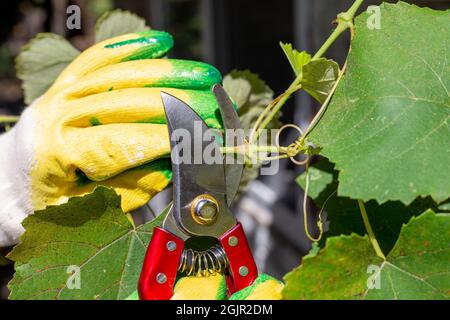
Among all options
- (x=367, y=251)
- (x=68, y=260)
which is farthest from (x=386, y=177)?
(x=68, y=260)

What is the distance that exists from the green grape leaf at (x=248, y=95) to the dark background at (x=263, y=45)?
36.4 inches

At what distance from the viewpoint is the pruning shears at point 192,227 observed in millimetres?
593

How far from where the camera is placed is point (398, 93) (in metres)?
0.58

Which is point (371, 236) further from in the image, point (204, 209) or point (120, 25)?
point (120, 25)

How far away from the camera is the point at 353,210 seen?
0.69 metres

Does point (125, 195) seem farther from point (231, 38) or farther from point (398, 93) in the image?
point (231, 38)

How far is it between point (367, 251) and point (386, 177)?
2.7 inches

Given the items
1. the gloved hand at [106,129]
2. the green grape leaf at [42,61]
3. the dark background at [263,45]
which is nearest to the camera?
the gloved hand at [106,129]

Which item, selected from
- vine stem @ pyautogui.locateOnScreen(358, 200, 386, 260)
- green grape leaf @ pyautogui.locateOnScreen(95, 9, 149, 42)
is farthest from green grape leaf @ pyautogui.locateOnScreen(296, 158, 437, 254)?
green grape leaf @ pyautogui.locateOnScreen(95, 9, 149, 42)

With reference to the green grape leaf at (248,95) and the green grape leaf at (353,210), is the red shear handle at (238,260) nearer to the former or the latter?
the green grape leaf at (353,210)

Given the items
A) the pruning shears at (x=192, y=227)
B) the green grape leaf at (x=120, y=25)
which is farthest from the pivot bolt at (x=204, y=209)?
the green grape leaf at (x=120, y=25)

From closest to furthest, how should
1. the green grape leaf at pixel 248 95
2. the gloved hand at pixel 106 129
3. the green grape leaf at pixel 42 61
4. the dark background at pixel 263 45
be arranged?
the gloved hand at pixel 106 129 → the green grape leaf at pixel 248 95 → the green grape leaf at pixel 42 61 → the dark background at pixel 263 45

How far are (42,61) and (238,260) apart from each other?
0.52 m

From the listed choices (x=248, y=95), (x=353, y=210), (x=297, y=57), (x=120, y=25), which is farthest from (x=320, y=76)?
(x=120, y=25)
